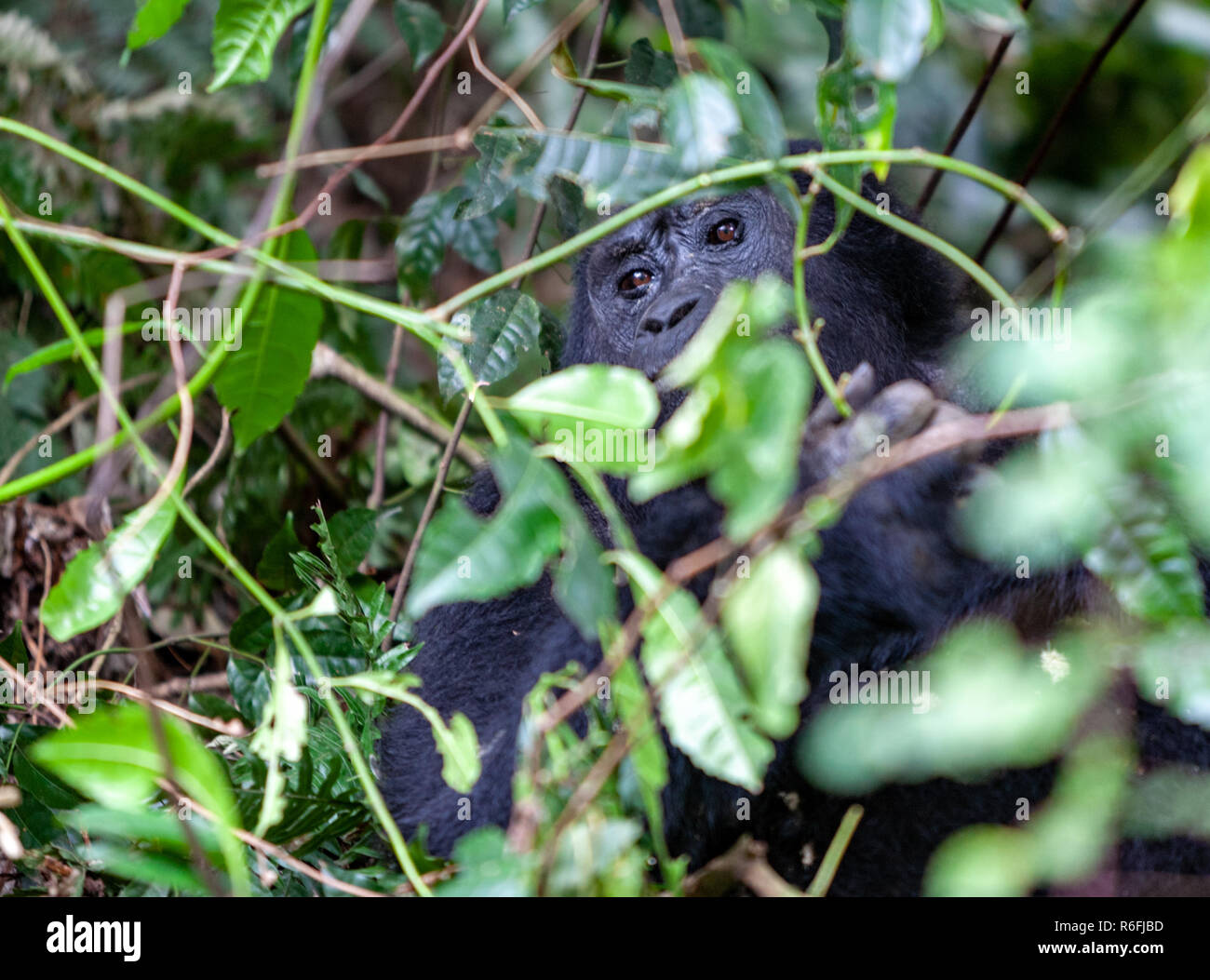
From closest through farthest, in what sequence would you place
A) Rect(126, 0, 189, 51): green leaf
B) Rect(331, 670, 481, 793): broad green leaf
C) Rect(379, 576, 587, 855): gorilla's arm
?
Rect(331, 670, 481, 793): broad green leaf < Rect(126, 0, 189, 51): green leaf < Rect(379, 576, 587, 855): gorilla's arm

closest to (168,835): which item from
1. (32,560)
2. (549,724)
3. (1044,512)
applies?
(549,724)

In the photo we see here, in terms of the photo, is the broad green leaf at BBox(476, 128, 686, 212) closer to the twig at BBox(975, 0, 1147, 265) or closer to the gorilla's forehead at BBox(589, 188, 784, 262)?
the gorilla's forehead at BBox(589, 188, 784, 262)

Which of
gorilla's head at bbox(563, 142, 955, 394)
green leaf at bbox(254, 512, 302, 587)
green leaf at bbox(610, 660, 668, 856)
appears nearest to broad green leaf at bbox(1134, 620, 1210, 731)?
green leaf at bbox(610, 660, 668, 856)

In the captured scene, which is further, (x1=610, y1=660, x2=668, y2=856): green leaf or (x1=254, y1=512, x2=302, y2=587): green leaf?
(x1=254, y1=512, x2=302, y2=587): green leaf

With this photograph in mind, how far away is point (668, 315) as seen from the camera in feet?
9.94

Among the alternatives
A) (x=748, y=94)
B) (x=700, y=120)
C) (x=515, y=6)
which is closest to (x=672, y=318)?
(x=515, y=6)

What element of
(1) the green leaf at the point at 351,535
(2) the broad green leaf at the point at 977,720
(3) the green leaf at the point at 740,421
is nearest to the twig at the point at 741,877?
(2) the broad green leaf at the point at 977,720

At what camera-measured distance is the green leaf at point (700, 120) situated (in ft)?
5.71

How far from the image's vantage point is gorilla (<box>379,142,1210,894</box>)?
2.02 m

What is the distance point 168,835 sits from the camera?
1.58 meters

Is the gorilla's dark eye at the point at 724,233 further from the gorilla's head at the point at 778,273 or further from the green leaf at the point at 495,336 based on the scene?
the green leaf at the point at 495,336

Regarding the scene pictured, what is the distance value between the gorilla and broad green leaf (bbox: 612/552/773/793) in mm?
527

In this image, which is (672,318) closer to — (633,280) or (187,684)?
(633,280)
